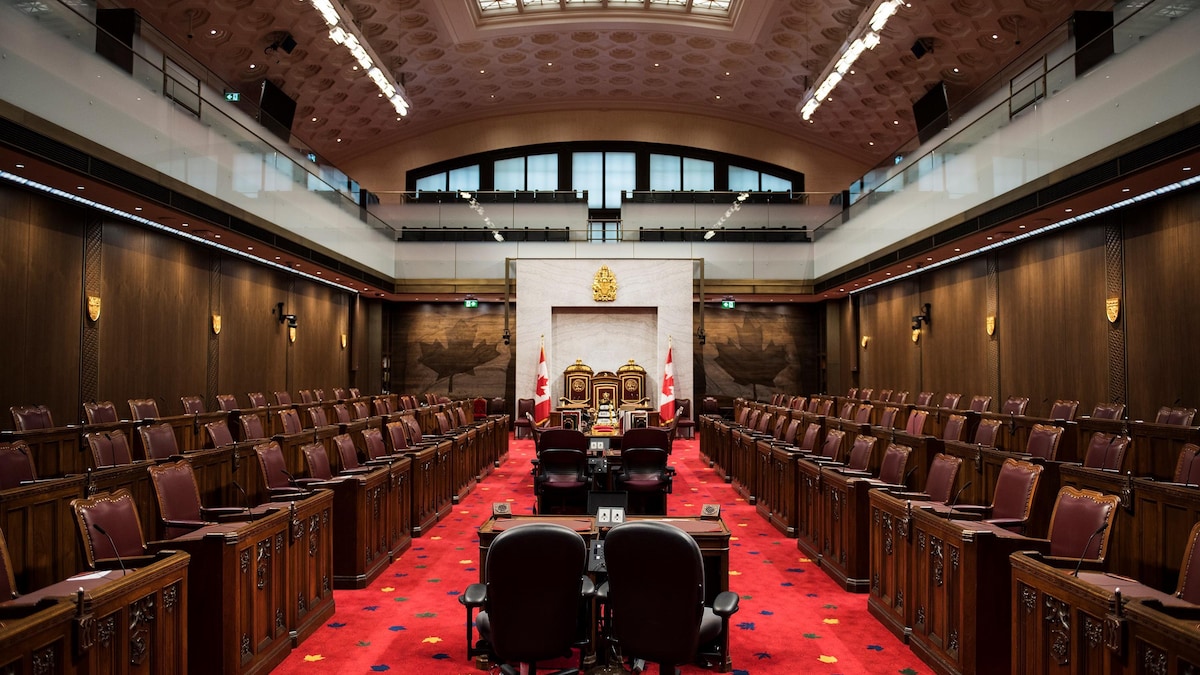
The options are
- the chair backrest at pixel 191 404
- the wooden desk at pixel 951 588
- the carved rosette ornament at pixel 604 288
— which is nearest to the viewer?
the wooden desk at pixel 951 588

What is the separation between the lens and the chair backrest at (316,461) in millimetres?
5293

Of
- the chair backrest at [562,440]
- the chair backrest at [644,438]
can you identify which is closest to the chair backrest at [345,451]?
the chair backrest at [562,440]

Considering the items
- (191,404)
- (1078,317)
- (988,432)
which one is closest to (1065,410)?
(1078,317)

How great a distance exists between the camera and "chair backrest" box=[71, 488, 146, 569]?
3.17 m

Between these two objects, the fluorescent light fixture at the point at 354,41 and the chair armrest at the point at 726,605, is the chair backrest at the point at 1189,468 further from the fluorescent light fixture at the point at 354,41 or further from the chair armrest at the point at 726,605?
the fluorescent light fixture at the point at 354,41

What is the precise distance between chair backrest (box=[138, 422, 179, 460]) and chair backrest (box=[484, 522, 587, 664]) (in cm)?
458

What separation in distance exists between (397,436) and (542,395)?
814 centimetres

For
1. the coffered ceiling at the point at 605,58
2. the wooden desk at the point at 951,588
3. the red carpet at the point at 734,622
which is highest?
the coffered ceiling at the point at 605,58

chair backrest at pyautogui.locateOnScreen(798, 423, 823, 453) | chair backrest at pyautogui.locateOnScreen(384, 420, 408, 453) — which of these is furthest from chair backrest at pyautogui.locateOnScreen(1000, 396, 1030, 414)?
chair backrest at pyautogui.locateOnScreen(384, 420, 408, 453)

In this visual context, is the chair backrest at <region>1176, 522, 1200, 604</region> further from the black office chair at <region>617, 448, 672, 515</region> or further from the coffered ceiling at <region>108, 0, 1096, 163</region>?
the coffered ceiling at <region>108, 0, 1096, 163</region>

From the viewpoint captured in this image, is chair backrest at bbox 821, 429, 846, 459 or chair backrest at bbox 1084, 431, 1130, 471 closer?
chair backrest at bbox 1084, 431, 1130, 471

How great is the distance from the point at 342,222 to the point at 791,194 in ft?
34.4

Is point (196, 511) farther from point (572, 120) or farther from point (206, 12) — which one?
point (572, 120)

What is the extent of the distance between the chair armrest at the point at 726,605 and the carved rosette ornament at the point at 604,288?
14156 mm
